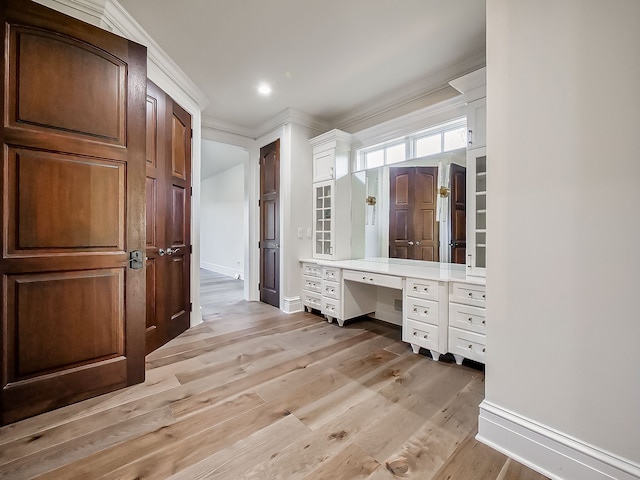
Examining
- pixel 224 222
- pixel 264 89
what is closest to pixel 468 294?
pixel 264 89

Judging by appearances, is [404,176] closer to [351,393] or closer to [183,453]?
[351,393]

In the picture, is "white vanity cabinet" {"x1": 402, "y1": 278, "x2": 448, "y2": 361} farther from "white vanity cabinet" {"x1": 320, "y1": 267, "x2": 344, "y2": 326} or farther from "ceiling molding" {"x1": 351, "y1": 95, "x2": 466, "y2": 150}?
"ceiling molding" {"x1": 351, "y1": 95, "x2": 466, "y2": 150}

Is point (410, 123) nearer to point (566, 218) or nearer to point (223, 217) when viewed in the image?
point (566, 218)

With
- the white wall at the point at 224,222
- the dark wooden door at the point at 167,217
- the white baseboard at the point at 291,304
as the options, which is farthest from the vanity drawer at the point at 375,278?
the white wall at the point at 224,222

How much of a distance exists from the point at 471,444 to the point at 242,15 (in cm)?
308

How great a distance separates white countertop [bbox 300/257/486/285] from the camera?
7.55 ft

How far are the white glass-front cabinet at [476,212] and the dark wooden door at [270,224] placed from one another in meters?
2.44

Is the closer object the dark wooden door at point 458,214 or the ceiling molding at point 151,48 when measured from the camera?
the ceiling molding at point 151,48

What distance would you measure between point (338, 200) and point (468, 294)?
1.94 metres

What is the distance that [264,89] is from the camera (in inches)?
122

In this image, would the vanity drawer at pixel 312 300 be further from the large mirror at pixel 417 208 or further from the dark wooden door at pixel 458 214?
the dark wooden door at pixel 458 214

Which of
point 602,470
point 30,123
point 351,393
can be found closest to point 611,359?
point 602,470

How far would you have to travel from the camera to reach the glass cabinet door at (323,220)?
12.1 feet

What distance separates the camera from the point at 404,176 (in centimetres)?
318
